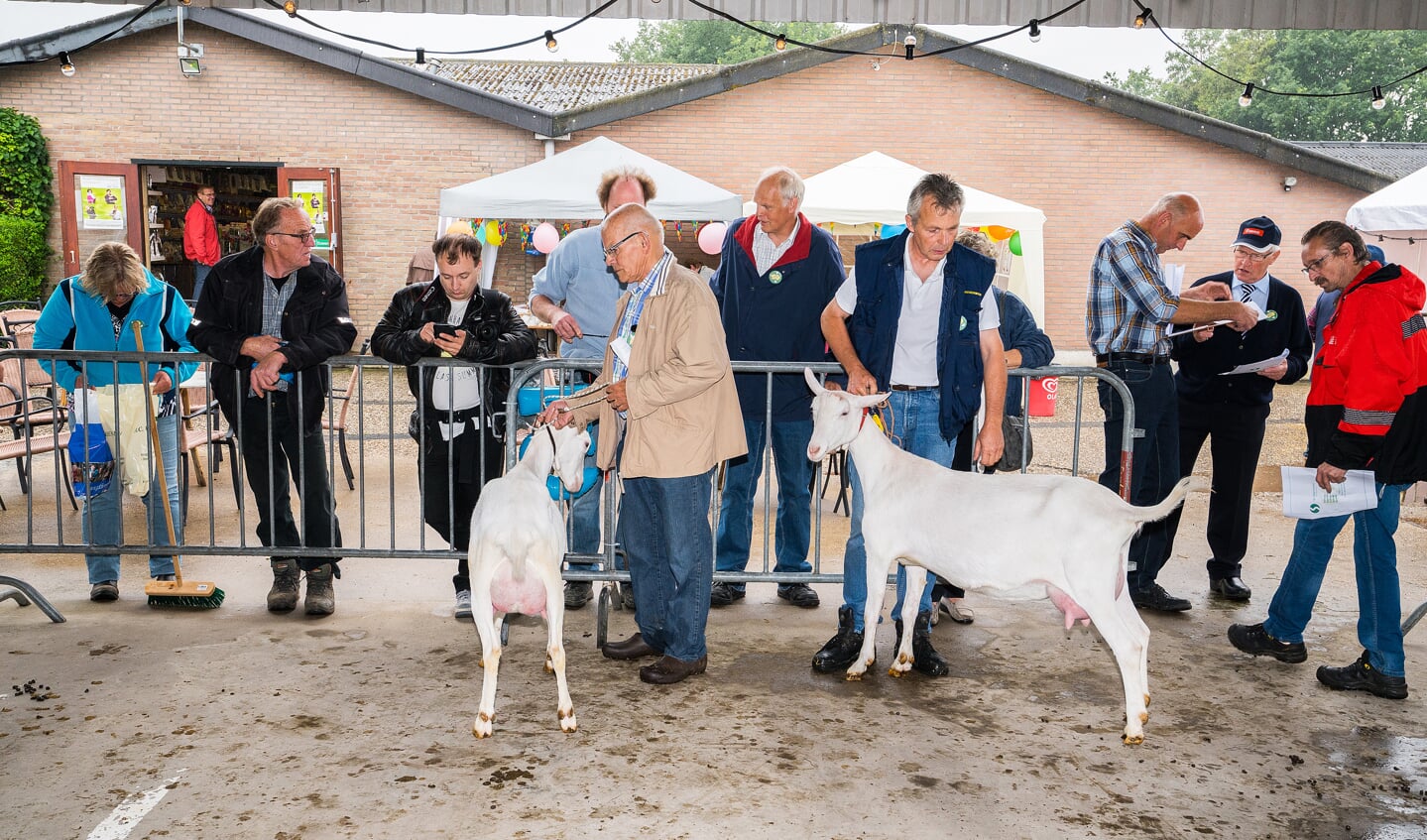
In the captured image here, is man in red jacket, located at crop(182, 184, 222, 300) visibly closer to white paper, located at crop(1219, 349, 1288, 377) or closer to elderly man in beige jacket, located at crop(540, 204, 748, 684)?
elderly man in beige jacket, located at crop(540, 204, 748, 684)

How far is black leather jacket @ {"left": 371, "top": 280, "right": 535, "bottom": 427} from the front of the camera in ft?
16.1

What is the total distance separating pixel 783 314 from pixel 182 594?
124 inches

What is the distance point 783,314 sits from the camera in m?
5.20

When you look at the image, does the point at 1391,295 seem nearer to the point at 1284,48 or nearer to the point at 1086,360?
the point at 1086,360

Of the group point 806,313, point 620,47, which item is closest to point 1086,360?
point 806,313

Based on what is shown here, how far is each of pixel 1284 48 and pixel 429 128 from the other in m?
47.0

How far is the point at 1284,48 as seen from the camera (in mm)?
49719

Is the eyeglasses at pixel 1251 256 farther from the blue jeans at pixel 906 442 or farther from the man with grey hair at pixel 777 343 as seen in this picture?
the blue jeans at pixel 906 442

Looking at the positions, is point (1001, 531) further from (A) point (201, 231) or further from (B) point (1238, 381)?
(A) point (201, 231)

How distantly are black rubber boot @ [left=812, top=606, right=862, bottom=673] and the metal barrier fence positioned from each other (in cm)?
43

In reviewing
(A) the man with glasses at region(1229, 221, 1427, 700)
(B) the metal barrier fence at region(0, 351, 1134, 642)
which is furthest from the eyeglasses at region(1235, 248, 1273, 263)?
(B) the metal barrier fence at region(0, 351, 1134, 642)

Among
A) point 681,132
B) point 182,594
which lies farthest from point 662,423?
point 681,132

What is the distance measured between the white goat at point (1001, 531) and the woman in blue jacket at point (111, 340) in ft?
10.8

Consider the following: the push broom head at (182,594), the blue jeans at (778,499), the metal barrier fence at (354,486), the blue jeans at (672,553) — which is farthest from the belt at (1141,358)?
the push broom head at (182,594)
